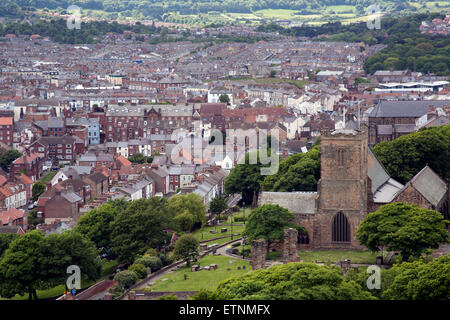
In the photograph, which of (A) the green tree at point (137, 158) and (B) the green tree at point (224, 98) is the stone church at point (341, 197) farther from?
(B) the green tree at point (224, 98)

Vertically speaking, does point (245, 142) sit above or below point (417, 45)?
below

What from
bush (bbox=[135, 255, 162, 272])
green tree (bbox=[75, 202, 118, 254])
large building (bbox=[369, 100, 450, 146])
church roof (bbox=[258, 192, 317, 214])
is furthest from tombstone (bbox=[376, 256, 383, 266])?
large building (bbox=[369, 100, 450, 146])

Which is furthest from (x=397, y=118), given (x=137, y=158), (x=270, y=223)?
(x=270, y=223)

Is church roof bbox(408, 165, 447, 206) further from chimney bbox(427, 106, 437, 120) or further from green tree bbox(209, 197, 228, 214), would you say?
chimney bbox(427, 106, 437, 120)

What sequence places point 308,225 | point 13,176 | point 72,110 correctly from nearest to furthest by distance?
point 308,225, point 13,176, point 72,110

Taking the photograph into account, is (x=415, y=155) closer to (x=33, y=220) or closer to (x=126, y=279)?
(x=126, y=279)

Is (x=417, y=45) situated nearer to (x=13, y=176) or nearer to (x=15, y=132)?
(x=15, y=132)

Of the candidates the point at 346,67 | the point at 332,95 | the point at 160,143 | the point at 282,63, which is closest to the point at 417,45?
the point at 346,67
